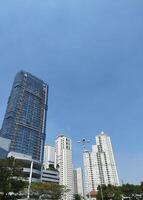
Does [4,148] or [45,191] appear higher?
[4,148]

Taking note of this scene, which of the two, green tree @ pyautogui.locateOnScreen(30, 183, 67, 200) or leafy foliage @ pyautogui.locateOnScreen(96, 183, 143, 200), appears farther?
leafy foliage @ pyautogui.locateOnScreen(96, 183, 143, 200)

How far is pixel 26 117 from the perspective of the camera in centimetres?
11431

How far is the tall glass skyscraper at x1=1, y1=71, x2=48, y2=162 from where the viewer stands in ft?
354

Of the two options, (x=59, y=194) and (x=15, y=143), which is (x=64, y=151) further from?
(x=59, y=194)

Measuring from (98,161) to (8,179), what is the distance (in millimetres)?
88918

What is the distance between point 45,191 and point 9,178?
22.8 m

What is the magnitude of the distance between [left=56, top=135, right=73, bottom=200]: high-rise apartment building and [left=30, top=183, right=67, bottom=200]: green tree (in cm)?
7718

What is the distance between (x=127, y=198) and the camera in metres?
54.4

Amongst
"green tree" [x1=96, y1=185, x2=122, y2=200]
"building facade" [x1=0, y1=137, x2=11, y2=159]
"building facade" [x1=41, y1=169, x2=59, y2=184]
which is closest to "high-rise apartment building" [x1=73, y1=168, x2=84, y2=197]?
"building facade" [x1=41, y1=169, x2=59, y2=184]

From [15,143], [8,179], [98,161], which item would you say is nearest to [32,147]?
[15,143]

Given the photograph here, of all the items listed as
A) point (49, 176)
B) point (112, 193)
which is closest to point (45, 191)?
point (112, 193)

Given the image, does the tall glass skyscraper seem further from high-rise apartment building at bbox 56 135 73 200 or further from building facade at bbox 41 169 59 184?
building facade at bbox 41 169 59 184

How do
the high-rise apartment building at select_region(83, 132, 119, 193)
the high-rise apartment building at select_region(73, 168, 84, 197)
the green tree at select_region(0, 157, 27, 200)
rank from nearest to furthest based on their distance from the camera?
the green tree at select_region(0, 157, 27, 200)
the high-rise apartment building at select_region(83, 132, 119, 193)
the high-rise apartment building at select_region(73, 168, 84, 197)

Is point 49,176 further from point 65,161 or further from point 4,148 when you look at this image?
point 65,161
